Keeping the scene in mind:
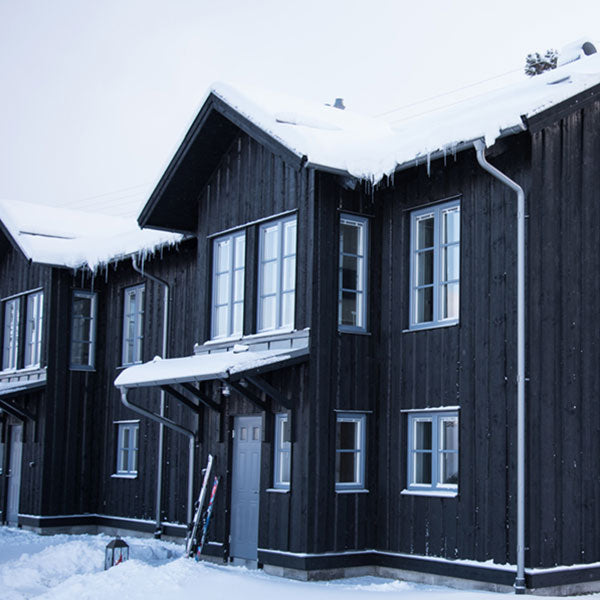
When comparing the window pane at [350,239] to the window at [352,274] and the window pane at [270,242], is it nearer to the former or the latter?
the window at [352,274]

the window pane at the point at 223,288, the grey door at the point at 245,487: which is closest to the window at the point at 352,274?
the grey door at the point at 245,487

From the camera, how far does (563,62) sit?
50.6ft

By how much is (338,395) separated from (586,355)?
3.31 m

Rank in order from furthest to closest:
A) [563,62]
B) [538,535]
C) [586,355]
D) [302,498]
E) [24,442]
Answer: [24,442]
[563,62]
[302,498]
[586,355]
[538,535]

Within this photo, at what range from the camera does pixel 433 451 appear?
13828mm

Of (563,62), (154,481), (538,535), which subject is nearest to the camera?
(538,535)

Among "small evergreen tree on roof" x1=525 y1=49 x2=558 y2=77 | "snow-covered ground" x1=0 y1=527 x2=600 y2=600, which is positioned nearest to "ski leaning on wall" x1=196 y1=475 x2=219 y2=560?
"snow-covered ground" x1=0 y1=527 x2=600 y2=600

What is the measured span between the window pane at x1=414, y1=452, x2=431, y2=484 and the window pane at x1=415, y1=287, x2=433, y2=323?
1782 mm

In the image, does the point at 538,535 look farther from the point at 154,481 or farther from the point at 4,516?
→ the point at 4,516

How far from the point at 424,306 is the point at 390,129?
4162 mm

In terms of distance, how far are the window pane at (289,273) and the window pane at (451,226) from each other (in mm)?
2240

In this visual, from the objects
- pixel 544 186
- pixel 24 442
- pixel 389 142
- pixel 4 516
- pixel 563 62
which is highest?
pixel 563 62

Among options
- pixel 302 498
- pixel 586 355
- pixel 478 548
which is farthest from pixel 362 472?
pixel 586 355

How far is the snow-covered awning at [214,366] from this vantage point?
14.0m
